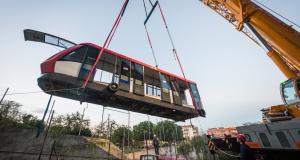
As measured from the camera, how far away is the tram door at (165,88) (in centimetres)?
909

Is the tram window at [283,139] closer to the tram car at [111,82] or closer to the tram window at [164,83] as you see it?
the tram car at [111,82]

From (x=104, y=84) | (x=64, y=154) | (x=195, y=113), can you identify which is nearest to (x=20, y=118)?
(x=64, y=154)

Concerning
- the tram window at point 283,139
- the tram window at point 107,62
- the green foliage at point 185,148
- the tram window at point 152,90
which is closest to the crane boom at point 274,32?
the tram window at point 283,139

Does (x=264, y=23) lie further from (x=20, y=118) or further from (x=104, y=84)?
(x=20, y=118)

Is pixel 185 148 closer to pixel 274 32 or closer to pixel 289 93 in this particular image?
pixel 289 93

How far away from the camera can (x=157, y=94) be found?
29.5 ft

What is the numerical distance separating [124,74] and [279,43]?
7.11 metres

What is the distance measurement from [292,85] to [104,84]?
785 cm

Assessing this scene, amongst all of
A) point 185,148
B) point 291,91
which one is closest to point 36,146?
point 291,91

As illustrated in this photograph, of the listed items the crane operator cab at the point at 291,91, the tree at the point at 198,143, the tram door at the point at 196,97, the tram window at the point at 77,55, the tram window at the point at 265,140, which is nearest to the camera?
the crane operator cab at the point at 291,91

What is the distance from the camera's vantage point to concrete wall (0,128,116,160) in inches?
213

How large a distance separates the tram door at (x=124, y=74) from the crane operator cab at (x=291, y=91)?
6.91 m

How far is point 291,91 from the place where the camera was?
556 centimetres

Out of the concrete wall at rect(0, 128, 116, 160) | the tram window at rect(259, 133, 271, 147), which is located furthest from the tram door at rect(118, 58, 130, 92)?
the tram window at rect(259, 133, 271, 147)
